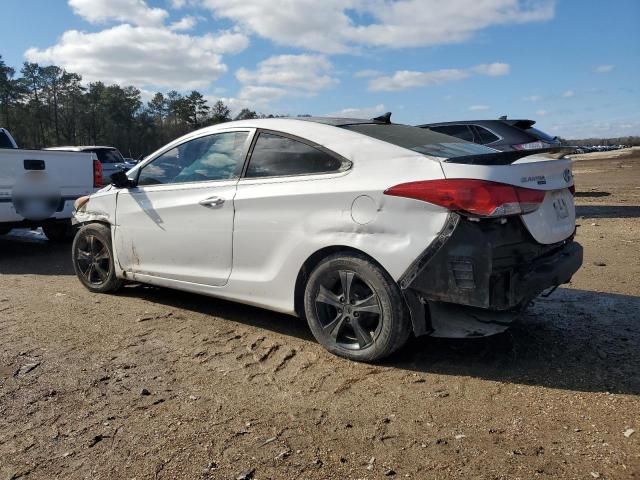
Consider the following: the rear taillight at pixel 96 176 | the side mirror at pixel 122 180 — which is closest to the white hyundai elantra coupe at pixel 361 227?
the side mirror at pixel 122 180

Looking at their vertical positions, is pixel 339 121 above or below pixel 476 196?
above

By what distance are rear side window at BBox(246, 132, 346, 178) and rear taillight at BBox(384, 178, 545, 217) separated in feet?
2.34

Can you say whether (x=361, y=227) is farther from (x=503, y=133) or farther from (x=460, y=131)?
(x=460, y=131)

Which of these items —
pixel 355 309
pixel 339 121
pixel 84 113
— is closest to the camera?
pixel 355 309

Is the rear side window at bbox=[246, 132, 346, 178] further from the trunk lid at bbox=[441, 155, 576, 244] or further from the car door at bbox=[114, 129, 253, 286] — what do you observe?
the trunk lid at bbox=[441, 155, 576, 244]

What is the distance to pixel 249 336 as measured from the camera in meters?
4.29

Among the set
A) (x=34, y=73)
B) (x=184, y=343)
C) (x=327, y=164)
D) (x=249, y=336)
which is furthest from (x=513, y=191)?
(x=34, y=73)

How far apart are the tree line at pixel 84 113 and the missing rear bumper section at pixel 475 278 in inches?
2553

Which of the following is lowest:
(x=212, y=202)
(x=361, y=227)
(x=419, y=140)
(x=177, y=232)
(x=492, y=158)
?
(x=177, y=232)

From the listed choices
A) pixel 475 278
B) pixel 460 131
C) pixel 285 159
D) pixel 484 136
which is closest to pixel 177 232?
pixel 285 159

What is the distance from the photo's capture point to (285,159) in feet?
13.3

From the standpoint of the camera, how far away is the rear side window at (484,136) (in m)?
9.89

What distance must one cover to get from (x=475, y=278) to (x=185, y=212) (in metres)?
2.52

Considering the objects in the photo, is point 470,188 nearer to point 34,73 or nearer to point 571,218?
point 571,218
